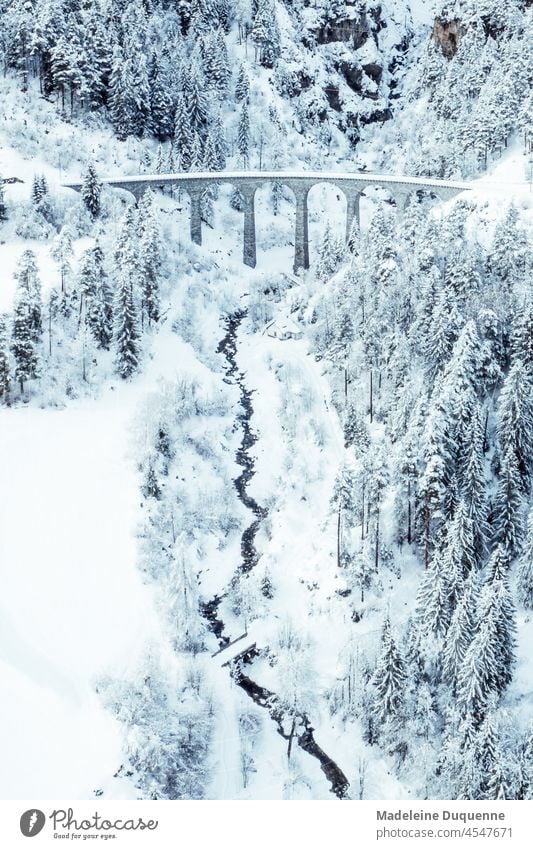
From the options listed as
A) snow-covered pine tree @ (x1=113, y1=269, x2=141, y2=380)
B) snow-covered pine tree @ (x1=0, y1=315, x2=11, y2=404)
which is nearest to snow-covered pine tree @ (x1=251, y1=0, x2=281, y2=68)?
snow-covered pine tree @ (x1=113, y1=269, x2=141, y2=380)

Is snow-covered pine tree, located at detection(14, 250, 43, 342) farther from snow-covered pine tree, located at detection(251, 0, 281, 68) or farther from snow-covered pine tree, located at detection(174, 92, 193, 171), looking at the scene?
snow-covered pine tree, located at detection(251, 0, 281, 68)

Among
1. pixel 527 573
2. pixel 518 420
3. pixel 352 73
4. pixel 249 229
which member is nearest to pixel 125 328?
pixel 518 420

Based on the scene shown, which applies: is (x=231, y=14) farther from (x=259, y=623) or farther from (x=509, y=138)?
(x=259, y=623)

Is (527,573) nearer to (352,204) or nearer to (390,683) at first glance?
(390,683)

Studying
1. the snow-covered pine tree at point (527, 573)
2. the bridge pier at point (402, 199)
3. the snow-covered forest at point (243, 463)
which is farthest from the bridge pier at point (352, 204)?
the snow-covered pine tree at point (527, 573)

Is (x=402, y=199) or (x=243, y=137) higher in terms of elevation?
(x=243, y=137)

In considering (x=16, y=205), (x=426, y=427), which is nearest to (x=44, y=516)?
(x=426, y=427)

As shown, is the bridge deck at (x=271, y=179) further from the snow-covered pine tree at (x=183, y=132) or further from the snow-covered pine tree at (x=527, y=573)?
the snow-covered pine tree at (x=527, y=573)

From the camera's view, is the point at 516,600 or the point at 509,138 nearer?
the point at 516,600
